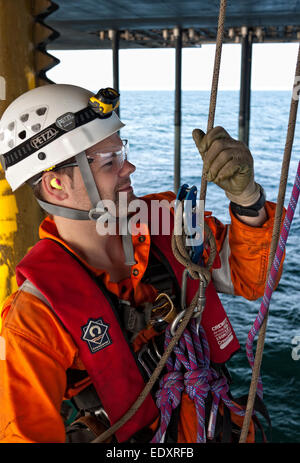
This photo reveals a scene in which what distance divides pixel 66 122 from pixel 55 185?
0.95 feet

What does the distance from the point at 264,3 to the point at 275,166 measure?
17.0 metres

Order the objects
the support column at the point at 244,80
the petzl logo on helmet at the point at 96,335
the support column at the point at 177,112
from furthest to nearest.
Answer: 1. the support column at the point at 244,80
2. the support column at the point at 177,112
3. the petzl logo on helmet at the point at 96,335

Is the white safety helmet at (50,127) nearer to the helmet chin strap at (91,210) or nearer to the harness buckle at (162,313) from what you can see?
the helmet chin strap at (91,210)

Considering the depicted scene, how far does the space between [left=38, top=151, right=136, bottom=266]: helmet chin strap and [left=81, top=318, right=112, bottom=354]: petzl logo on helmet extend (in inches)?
13.3

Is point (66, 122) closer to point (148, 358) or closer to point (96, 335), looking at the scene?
point (96, 335)

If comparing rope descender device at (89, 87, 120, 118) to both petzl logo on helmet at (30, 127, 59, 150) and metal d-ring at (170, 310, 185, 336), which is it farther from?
metal d-ring at (170, 310, 185, 336)

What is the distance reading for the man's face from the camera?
2.19 metres

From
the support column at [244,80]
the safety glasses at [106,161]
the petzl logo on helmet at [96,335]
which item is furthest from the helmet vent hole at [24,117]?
the support column at [244,80]

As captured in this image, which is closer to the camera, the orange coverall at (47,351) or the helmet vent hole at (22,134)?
the orange coverall at (47,351)

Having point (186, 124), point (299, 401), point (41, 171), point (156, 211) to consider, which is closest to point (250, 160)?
point (156, 211)

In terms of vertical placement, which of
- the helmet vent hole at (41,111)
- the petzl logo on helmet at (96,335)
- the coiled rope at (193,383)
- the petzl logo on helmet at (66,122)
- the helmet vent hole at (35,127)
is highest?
the helmet vent hole at (41,111)

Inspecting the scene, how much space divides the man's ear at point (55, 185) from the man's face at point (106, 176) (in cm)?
5

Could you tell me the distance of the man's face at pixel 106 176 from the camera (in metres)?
2.19

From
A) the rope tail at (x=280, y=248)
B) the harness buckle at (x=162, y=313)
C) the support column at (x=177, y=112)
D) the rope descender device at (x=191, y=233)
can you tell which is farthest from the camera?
the support column at (x=177, y=112)
